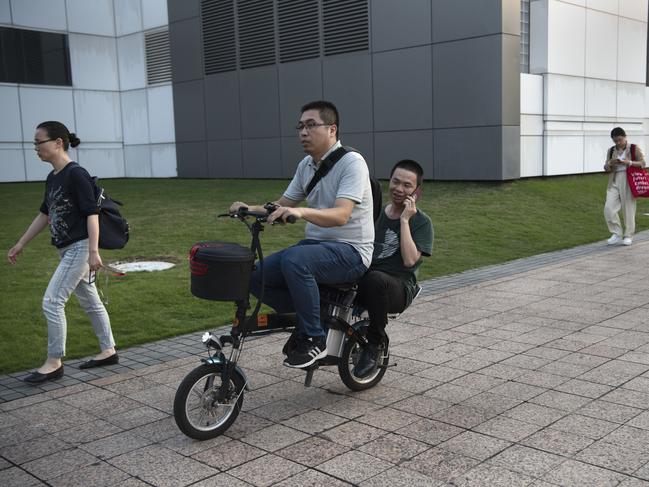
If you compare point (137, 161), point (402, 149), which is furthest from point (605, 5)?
point (137, 161)

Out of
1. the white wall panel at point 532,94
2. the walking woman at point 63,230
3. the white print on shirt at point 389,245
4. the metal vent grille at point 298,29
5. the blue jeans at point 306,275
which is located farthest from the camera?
the metal vent grille at point 298,29

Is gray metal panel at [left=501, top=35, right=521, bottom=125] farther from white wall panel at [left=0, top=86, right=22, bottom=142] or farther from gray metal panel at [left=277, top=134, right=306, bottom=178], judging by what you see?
white wall panel at [left=0, top=86, right=22, bottom=142]

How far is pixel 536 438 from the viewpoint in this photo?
408cm

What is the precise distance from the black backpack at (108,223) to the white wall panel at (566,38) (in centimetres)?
1565

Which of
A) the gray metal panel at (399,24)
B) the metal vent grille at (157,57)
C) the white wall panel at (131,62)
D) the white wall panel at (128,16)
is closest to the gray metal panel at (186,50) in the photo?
the metal vent grille at (157,57)

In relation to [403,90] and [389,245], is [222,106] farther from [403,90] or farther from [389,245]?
[389,245]

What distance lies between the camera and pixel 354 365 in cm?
496

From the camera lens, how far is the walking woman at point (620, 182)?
11.6 metres

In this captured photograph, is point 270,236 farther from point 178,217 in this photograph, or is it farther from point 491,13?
point 491,13

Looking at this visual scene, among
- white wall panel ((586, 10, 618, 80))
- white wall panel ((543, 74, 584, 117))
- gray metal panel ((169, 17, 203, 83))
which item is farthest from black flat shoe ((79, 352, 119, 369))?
gray metal panel ((169, 17, 203, 83))

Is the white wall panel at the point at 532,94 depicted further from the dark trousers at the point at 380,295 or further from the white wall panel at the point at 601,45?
the dark trousers at the point at 380,295

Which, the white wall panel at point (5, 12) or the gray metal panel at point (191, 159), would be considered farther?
the gray metal panel at point (191, 159)

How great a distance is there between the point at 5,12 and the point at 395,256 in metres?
23.9

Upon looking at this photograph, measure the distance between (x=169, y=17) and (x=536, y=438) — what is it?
24.6 meters
